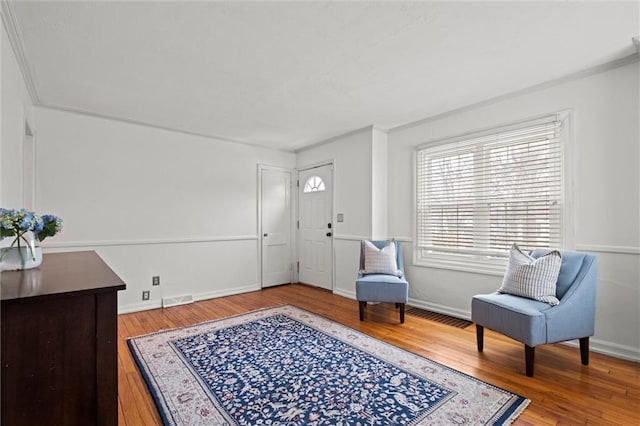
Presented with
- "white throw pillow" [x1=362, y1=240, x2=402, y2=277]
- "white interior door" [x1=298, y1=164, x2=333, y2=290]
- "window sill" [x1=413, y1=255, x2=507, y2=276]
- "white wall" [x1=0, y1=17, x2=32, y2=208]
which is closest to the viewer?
"white wall" [x1=0, y1=17, x2=32, y2=208]

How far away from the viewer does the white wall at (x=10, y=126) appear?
193cm

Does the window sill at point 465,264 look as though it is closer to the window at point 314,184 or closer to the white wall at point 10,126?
the window at point 314,184

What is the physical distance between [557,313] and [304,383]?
193 cm

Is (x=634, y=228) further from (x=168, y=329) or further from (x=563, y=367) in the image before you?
(x=168, y=329)

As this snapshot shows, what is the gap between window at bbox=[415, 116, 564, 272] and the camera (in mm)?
2930

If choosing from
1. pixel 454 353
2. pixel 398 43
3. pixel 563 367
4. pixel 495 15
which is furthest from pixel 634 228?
pixel 398 43

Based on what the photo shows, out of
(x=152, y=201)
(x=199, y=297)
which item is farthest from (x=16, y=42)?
(x=199, y=297)

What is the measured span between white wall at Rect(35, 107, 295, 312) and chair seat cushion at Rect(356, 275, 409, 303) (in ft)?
7.09

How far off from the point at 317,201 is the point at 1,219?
398 centimetres

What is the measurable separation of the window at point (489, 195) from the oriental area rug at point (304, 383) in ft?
5.02

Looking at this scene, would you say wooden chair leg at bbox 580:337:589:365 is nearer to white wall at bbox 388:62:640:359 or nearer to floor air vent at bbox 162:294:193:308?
white wall at bbox 388:62:640:359

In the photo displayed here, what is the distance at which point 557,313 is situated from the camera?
2.29 metres

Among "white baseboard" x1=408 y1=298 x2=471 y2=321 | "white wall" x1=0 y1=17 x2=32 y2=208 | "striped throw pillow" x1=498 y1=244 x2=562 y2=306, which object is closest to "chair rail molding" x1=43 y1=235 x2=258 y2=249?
"white wall" x1=0 y1=17 x2=32 y2=208

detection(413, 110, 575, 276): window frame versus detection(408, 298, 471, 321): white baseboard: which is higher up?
detection(413, 110, 575, 276): window frame
